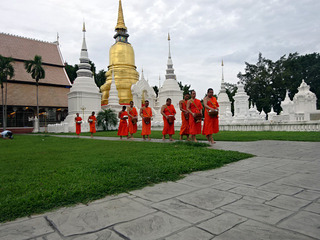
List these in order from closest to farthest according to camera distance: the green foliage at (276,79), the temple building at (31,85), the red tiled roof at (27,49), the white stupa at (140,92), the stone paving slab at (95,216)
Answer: the stone paving slab at (95,216), the temple building at (31,85), the white stupa at (140,92), the red tiled roof at (27,49), the green foliage at (276,79)

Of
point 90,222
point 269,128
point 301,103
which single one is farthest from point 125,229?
point 301,103

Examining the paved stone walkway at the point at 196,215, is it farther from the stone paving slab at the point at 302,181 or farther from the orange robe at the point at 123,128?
the orange robe at the point at 123,128

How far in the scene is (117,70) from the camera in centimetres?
3067

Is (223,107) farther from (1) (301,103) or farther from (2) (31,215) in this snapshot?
(2) (31,215)

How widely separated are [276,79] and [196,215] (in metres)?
43.6

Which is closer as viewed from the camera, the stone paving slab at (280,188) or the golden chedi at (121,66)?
the stone paving slab at (280,188)

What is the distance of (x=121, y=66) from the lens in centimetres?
3086

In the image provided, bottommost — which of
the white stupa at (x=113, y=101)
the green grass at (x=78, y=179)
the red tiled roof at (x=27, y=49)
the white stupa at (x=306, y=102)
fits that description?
the green grass at (x=78, y=179)

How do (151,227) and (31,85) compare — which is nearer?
(151,227)

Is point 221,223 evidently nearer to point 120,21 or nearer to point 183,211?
point 183,211

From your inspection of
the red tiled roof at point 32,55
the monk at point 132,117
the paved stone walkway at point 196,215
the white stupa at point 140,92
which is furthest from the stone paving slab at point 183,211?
the red tiled roof at point 32,55

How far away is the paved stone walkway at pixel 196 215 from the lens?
1.87 m

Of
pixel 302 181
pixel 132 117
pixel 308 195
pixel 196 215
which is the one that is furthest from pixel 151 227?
pixel 132 117

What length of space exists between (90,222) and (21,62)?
111 ft
